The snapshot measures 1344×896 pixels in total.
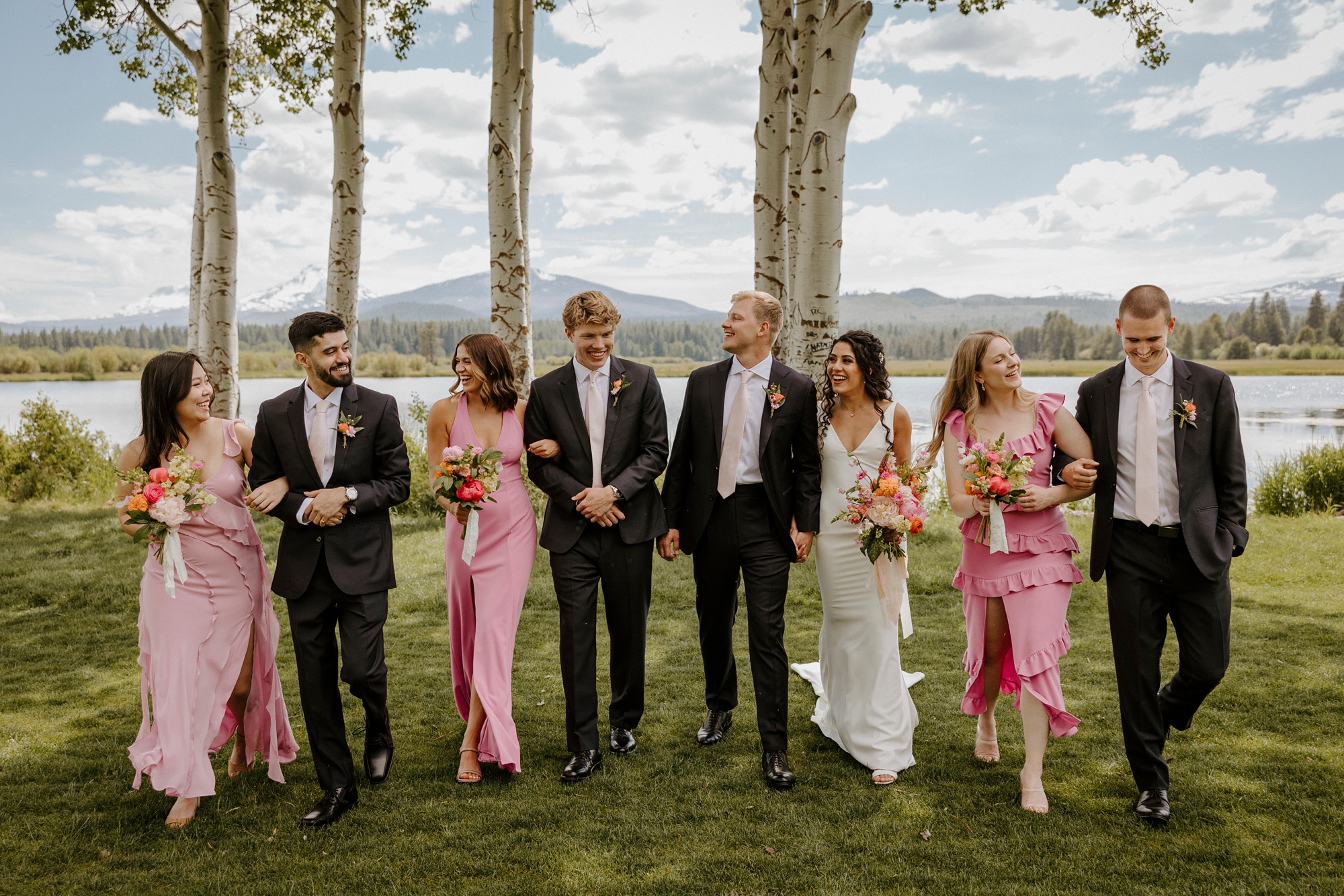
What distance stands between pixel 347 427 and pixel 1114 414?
396 centimetres

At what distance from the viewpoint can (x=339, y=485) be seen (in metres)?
4.36

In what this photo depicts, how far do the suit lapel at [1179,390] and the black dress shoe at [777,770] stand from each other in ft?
8.42

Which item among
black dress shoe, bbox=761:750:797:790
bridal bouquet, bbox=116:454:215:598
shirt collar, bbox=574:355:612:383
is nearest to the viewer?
bridal bouquet, bbox=116:454:215:598

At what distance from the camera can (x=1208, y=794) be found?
4289mm

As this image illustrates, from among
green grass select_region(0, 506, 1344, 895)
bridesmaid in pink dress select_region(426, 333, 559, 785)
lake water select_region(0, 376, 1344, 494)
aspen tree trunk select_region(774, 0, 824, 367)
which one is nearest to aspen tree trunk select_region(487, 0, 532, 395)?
lake water select_region(0, 376, 1344, 494)

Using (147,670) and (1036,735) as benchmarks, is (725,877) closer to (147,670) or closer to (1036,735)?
(1036,735)

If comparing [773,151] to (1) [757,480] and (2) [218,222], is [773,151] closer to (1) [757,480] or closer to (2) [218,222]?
(1) [757,480]

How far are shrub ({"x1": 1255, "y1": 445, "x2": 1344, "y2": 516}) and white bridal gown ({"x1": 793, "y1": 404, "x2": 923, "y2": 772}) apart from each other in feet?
47.8

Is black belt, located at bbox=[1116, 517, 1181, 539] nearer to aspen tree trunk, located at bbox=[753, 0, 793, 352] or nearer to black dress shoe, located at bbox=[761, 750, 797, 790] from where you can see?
black dress shoe, located at bbox=[761, 750, 797, 790]

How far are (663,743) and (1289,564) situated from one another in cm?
905

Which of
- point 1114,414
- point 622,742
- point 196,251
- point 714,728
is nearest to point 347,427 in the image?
point 622,742

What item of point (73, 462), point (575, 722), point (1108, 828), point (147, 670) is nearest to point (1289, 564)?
point (1108, 828)

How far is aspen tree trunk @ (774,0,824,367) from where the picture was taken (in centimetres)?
857

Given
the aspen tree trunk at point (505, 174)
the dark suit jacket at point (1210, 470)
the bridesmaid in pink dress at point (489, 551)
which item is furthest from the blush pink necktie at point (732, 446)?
the aspen tree trunk at point (505, 174)
